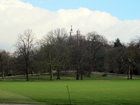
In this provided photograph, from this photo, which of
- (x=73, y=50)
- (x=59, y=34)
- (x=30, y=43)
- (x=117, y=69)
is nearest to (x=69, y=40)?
(x=59, y=34)

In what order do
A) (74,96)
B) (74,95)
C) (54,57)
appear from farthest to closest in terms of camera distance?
(54,57) → (74,95) → (74,96)

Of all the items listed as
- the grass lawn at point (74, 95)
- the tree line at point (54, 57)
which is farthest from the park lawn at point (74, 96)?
the tree line at point (54, 57)

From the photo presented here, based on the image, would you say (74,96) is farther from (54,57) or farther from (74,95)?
(54,57)

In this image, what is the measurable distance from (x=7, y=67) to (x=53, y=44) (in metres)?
19.9

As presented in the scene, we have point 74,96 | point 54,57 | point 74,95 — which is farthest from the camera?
point 54,57

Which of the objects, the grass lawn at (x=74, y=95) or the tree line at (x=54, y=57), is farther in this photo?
the tree line at (x=54, y=57)

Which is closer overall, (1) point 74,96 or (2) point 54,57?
(1) point 74,96

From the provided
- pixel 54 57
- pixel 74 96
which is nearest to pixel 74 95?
pixel 74 96

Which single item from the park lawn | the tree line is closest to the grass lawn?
the park lawn

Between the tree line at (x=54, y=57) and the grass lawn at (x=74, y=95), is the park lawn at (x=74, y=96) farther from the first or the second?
the tree line at (x=54, y=57)

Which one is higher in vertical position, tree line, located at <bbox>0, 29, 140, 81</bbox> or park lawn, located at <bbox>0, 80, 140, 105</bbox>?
A: tree line, located at <bbox>0, 29, 140, 81</bbox>

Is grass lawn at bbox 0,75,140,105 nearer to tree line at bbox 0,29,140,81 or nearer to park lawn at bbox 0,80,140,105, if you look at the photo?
park lawn at bbox 0,80,140,105

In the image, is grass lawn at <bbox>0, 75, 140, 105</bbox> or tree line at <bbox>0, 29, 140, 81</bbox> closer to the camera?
grass lawn at <bbox>0, 75, 140, 105</bbox>

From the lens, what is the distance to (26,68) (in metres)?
63.9
